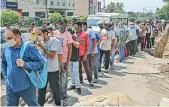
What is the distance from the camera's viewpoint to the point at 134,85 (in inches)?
364

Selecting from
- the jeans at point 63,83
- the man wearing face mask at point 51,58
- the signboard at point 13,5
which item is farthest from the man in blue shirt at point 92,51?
the signboard at point 13,5

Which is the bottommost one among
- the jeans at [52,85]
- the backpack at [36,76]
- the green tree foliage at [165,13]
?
the jeans at [52,85]

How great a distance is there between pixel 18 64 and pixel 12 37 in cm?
39

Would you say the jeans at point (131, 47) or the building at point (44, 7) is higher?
the building at point (44, 7)

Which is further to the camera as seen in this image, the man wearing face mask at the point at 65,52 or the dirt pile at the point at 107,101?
the man wearing face mask at the point at 65,52

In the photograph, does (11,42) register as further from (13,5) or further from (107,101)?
(13,5)

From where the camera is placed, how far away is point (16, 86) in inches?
183

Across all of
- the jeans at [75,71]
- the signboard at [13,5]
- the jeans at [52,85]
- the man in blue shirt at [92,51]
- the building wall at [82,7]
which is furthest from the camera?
the building wall at [82,7]

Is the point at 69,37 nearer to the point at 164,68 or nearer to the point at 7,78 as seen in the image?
the point at 7,78

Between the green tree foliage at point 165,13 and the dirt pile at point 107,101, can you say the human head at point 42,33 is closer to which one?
the dirt pile at point 107,101

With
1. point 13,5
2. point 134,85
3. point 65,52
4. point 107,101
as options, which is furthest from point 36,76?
point 13,5

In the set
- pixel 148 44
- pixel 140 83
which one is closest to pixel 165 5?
pixel 148 44

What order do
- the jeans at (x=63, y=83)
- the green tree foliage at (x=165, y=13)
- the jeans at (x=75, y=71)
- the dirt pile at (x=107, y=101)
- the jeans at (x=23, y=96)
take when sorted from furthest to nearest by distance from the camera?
1. the green tree foliage at (x=165, y=13)
2. the jeans at (x=75, y=71)
3. the jeans at (x=63, y=83)
4. the dirt pile at (x=107, y=101)
5. the jeans at (x=23, y=96)

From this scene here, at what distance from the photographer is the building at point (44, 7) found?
6956 centimetres
